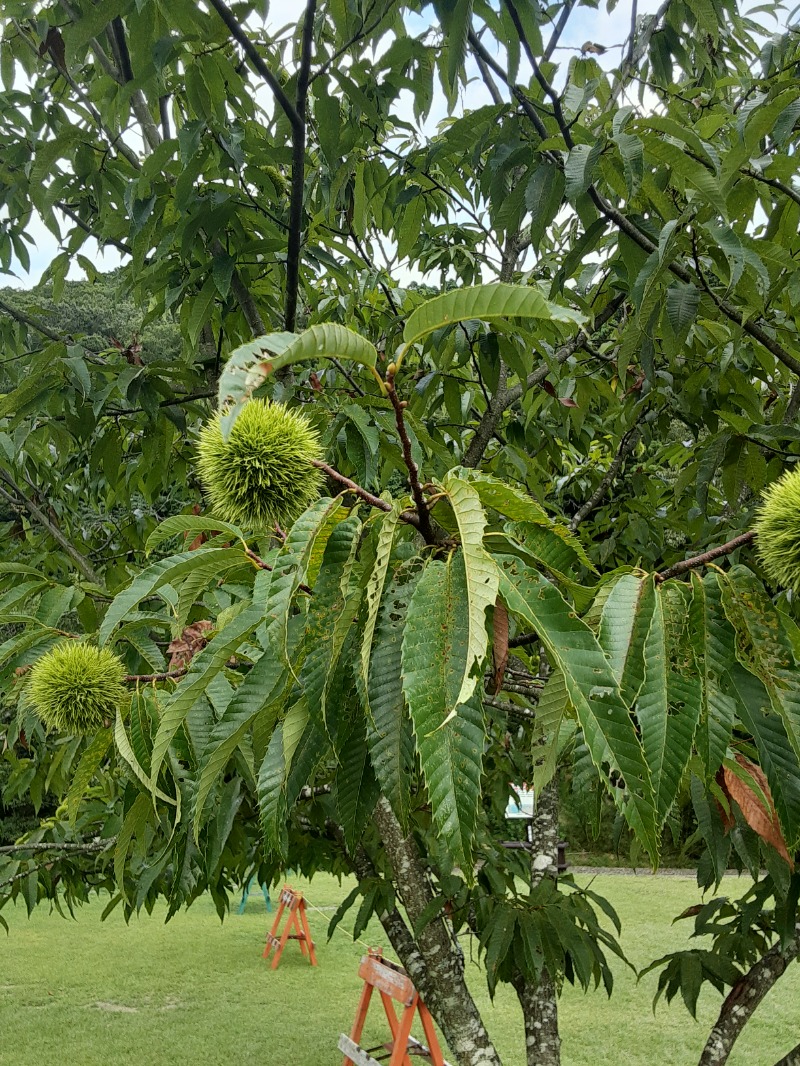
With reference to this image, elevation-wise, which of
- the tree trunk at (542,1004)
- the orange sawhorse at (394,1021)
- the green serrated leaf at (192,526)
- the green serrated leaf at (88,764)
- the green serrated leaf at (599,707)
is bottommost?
the orange sawhorse at (394,1021)

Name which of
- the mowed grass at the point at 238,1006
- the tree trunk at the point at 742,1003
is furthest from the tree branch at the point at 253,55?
the mowed grass at the point at 238,1006

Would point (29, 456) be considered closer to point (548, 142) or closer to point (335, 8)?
point (335, 8)

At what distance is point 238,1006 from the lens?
677 centimetres

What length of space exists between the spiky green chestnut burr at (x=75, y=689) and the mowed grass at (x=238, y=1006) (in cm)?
497

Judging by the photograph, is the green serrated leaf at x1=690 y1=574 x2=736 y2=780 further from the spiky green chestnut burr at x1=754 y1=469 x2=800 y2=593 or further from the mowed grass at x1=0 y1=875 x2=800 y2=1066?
the mowed grass at x1=0 y1=875 x2=800 y2=1066

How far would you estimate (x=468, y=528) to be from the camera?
752mm

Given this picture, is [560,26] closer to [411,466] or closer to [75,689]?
[411,466]

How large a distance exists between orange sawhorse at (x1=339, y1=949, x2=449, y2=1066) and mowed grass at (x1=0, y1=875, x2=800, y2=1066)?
1.14 meters

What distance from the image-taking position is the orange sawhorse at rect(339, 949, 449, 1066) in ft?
12.3

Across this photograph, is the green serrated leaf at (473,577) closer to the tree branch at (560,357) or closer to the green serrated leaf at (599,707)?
the green serrated leaf at (599,707)

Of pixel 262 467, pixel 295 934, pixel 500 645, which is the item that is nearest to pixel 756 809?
pixel 500 645

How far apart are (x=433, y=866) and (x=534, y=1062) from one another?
558mm

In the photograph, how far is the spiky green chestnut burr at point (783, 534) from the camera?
0.96 metres

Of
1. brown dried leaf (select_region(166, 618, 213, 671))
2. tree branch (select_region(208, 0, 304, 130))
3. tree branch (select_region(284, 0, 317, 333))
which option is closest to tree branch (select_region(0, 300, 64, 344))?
tree branch (select_region(284, 0, 317, 333))
